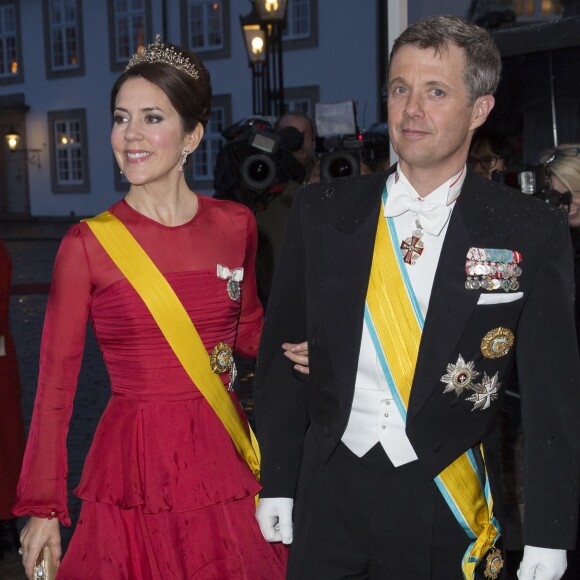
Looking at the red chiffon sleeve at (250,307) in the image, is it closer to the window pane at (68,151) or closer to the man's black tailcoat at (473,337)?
the man's black tailcoat at (473,337)

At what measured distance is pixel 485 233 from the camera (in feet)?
7.59

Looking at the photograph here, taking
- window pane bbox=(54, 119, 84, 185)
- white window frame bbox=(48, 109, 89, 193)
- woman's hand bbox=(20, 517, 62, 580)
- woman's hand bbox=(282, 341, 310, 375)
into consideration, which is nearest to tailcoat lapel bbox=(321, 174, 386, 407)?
woman's hand bbox=(282, 341, 310, 375)

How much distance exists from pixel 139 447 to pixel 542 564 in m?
1.17

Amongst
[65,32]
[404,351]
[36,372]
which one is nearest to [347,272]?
[404,351]

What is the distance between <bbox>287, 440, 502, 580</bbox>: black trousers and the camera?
88.9 inches

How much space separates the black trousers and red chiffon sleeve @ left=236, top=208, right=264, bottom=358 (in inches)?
35.3

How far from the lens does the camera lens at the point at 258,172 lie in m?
5.66

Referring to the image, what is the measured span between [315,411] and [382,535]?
35cm

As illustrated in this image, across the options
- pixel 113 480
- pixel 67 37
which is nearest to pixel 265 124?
pixel 113 480

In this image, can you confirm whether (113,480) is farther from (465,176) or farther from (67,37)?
(67,37)

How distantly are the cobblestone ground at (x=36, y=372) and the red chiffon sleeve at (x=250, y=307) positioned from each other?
1967 mm

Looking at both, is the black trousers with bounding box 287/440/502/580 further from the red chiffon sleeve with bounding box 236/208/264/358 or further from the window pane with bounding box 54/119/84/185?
the window pane with bounding box 54/119/84/185

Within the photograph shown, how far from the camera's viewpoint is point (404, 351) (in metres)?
2.27

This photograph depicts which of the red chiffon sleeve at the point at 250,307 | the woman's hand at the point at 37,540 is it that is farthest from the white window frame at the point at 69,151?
the woman's hand at the point at 37,540
